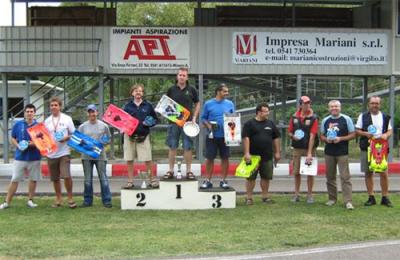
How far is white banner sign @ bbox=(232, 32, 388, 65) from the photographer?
1769cm

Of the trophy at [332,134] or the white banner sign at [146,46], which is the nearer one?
the trophy at [332,134]

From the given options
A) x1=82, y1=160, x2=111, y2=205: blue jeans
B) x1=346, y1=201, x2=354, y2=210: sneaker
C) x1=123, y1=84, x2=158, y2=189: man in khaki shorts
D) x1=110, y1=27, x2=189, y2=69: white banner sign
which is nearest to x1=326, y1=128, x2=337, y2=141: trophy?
x1=346, y1=201, x2=354, y2=210: sneaker

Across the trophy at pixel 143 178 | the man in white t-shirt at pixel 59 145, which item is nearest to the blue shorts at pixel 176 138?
the trophy at pixel 143 178

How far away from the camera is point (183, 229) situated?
8562 mm

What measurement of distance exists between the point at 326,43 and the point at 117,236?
1160 cm

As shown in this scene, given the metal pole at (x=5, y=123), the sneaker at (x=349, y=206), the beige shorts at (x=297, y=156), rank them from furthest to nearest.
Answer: the metal pole at (x=5, y=123) < the beige shorts at (x=297, y=156) < the sneaker at (x=349, y=206)

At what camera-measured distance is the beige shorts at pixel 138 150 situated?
33.6 feet

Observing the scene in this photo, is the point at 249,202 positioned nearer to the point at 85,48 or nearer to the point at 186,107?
the point at 186,107

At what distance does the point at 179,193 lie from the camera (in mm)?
10070

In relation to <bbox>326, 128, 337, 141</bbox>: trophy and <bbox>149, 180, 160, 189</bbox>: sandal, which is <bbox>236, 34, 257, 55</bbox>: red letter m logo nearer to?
<bbox>326, 128, 337, 141</bbox>: trophy

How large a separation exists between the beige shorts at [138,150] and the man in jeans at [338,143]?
306 cm

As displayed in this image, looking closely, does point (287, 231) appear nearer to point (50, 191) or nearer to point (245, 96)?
point (50, 191)

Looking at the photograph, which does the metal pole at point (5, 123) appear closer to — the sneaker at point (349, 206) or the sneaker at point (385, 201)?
the sneaker at point (349, 206)

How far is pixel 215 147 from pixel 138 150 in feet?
4.43
